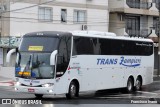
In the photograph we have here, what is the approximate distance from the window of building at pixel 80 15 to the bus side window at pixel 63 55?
26.2 meters

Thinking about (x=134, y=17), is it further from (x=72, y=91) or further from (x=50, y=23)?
(x=72, y=91)

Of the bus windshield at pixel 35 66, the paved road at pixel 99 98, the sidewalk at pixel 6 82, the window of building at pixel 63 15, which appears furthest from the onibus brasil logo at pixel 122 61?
the window of building at pixel 63 15

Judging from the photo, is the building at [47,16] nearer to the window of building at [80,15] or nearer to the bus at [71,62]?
the window of building at [80,15]

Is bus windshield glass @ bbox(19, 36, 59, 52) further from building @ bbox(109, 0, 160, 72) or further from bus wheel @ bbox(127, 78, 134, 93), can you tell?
building @ bbox(109, 0, 160, 72)

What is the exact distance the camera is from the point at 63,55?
20672 millimetres

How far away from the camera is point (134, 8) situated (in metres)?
52.9

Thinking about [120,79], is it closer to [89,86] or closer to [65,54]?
[89,86]

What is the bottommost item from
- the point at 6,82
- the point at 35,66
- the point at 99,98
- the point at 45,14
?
the point at 6,82

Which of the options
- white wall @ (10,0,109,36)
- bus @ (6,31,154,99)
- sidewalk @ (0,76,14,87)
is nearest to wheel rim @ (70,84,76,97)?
bus @ (6,31,154,99)

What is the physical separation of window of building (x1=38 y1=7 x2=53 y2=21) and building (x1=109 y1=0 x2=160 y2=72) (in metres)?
9.43

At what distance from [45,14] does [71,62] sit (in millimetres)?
24207

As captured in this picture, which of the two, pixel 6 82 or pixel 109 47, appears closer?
pixel 109 47

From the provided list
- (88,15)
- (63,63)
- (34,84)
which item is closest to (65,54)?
(63,63)

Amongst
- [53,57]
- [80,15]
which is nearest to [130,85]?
[53,57]
